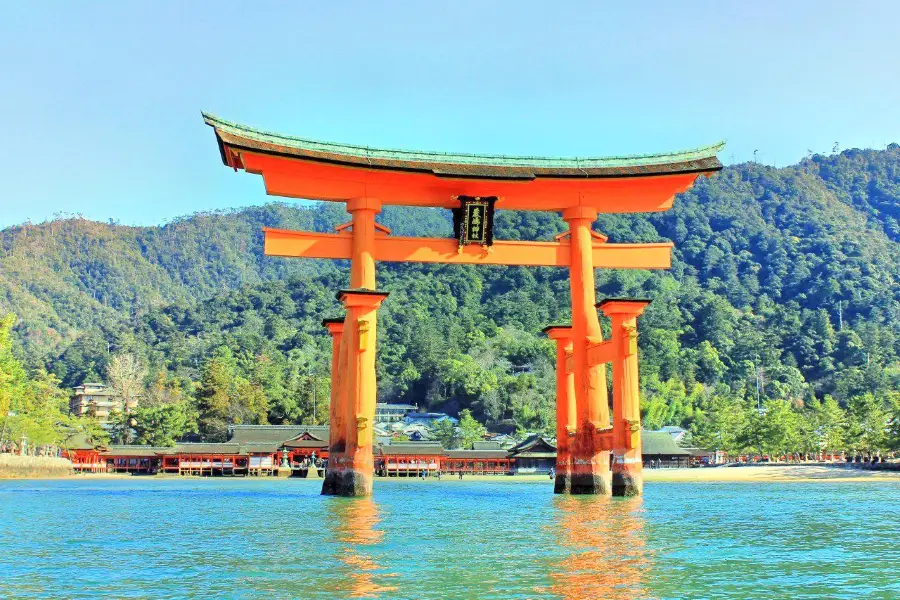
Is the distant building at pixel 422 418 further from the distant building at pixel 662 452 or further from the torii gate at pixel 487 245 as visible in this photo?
the torii gate at pixel 487 245

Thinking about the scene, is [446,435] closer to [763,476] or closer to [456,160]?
[763,476]

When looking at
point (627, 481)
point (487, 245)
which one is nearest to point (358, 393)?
point (487, 245)

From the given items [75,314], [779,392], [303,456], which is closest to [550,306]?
[779,392]

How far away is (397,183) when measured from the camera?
20750 mm

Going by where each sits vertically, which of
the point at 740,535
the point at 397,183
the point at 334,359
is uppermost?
the point at 397,183

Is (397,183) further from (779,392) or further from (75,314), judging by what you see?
(75,314)

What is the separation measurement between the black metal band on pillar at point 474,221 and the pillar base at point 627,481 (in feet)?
19.3

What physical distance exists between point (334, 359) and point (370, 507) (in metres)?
4.19

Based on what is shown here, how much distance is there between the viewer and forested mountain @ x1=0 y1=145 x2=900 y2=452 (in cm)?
8556

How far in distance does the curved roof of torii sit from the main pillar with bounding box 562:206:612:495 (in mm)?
1892

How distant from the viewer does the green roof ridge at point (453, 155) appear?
19375 mm

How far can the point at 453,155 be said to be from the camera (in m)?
20.8

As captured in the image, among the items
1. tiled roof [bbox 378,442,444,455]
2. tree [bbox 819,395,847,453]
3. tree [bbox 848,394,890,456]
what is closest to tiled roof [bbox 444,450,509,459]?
tiled roof [bbox 378,442,444,455]

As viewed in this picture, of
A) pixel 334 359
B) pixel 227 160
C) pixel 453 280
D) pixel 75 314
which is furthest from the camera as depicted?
pixel 75 314
